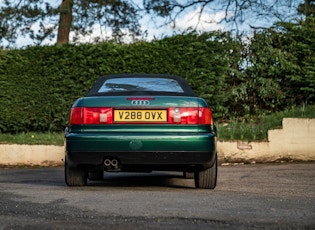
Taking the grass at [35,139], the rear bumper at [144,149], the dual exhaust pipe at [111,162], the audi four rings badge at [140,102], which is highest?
the audi four rings badge at [140,102]

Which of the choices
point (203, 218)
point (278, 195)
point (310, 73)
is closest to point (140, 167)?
point (278, 195)

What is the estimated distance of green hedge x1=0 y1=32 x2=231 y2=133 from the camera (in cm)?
1580

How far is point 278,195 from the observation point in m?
7.46

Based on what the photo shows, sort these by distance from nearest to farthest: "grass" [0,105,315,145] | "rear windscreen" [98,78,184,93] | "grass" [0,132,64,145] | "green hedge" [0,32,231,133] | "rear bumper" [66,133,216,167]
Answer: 1. "rear bumper" [66,133,216,167]
2. "rear windscreen" [98,78,184,93]
3. "grass" [0,105,315,145]
4. "grass" [0,132,64,145]
5. "green hedge" [0,32,231,133]

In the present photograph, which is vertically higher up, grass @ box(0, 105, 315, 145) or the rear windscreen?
the rear windscreen

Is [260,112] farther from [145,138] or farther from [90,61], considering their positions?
[145,138]

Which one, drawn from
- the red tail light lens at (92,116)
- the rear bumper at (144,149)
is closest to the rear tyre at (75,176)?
the rear bumper at (144,149)

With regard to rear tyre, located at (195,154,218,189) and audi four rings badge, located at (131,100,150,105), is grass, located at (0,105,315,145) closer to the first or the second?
rear tyre, located at (195,154,218,189)

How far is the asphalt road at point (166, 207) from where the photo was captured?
4.87 m

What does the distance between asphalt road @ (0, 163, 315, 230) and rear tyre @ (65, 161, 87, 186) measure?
0.30 metres

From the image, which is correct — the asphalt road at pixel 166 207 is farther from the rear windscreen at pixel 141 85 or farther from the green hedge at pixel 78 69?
the green hedge at pixel 78 69

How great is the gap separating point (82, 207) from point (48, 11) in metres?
16.8

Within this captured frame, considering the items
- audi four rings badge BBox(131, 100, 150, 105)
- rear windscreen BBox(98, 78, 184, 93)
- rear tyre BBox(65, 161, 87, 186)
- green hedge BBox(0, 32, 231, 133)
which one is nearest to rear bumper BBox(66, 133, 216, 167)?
audi four rings badge BBox(131, 100, 150, 105)

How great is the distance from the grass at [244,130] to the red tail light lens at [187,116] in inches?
231
